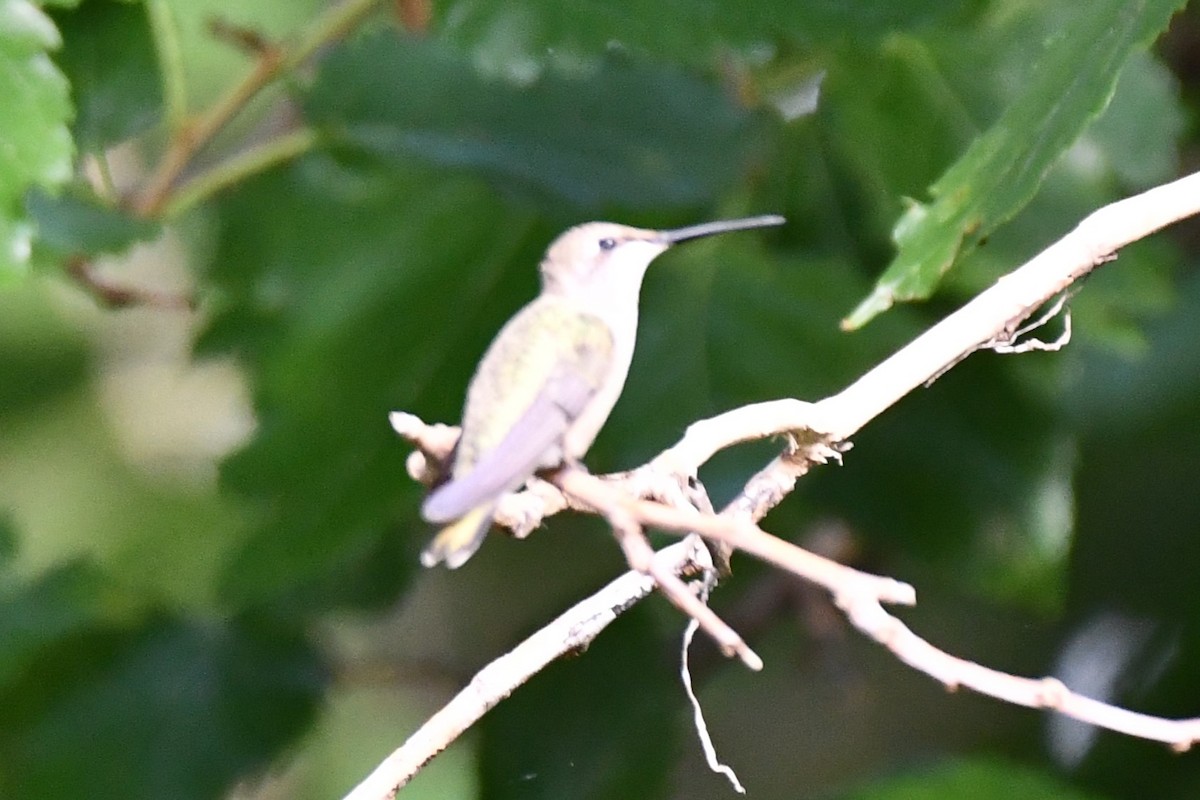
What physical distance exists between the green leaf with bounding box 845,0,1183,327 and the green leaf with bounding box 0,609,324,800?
105 centimetres

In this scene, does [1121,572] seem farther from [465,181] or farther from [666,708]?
[465,181]

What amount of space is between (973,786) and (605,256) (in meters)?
0.57

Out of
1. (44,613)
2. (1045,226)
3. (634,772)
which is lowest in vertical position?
(634,772)

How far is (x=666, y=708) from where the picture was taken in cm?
144

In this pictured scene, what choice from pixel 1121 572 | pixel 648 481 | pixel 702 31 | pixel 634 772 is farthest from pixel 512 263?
pixel 1121 572

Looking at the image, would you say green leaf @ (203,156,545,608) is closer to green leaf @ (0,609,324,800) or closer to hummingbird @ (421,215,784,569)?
green leaf @ (0,609,324,800)

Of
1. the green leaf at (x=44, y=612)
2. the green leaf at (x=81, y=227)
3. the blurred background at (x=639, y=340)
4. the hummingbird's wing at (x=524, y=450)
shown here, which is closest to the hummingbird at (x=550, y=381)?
the hummingbird's wing at (x=524, y=450)

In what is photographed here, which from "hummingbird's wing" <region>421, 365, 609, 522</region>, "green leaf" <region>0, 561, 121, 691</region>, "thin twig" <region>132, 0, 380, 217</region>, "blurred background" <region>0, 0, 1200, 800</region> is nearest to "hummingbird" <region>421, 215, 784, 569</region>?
"hummingbird's wing" <region>421, 365, 609, 522</region>

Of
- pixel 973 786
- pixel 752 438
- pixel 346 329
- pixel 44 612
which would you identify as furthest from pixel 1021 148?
pixel 44 612

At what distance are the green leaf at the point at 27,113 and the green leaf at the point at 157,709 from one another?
0.90 meters

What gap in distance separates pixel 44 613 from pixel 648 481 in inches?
40.5

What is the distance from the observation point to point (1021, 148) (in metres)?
0.66

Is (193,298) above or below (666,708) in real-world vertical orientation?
above

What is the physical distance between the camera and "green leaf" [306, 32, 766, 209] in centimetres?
121
